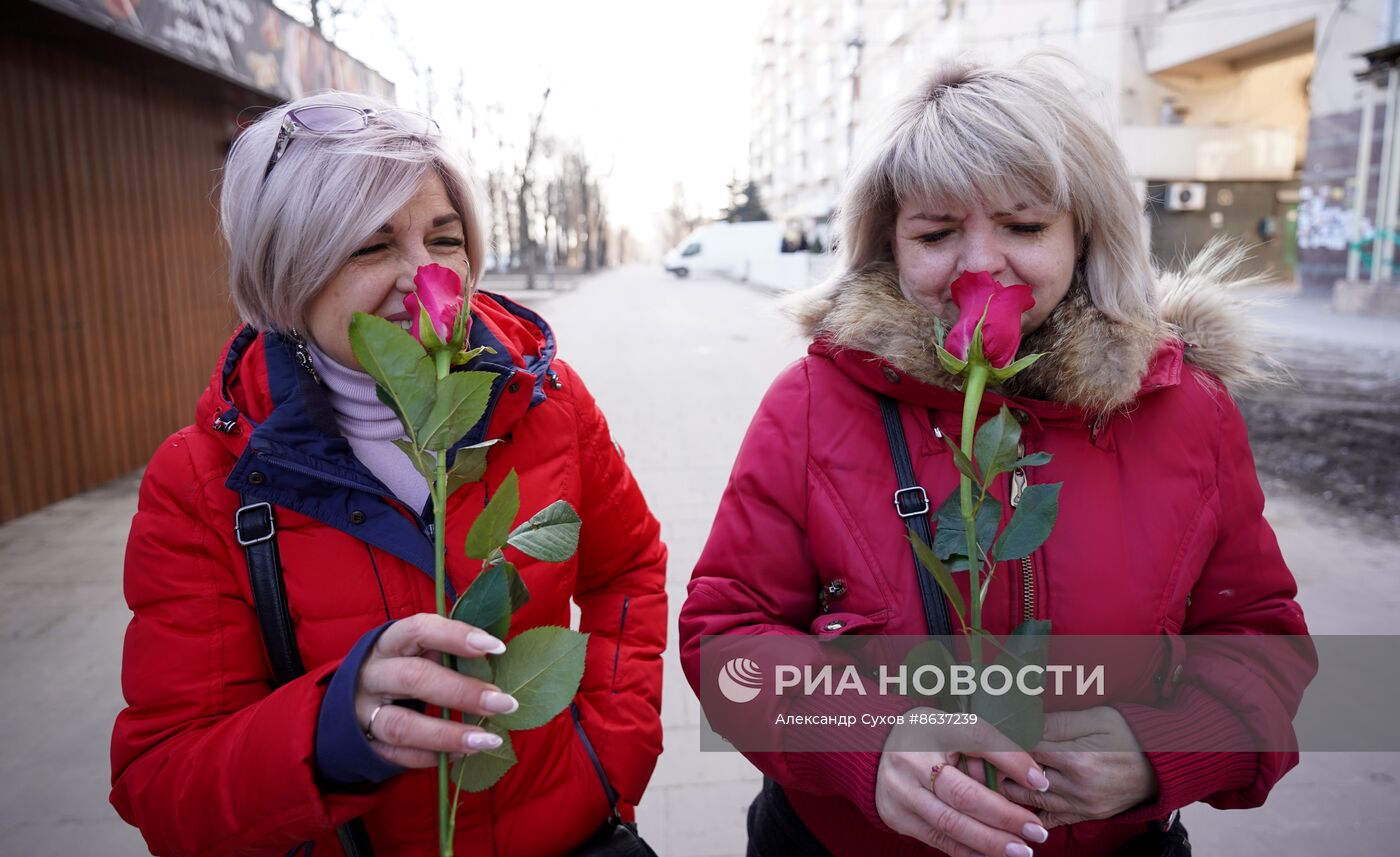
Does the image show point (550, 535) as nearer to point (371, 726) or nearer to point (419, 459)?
point (419, 459)

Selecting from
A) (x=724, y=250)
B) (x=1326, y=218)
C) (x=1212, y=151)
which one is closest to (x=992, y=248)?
(x=1326, y=218)

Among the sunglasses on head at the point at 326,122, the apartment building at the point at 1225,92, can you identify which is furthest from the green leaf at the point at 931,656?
the apartment building at the point at 1225,92

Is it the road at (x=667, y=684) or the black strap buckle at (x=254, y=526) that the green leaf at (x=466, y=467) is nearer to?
the black strap buckle at (x=254, y=526)

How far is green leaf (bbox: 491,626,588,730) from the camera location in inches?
38.8

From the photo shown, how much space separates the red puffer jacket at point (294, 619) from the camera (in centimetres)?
118

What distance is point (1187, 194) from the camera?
2236 cm

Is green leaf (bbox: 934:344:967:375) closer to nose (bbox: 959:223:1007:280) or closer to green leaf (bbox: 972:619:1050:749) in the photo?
green leaf (bbox: 972:619:1050:749)

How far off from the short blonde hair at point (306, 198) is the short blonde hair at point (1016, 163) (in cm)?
77

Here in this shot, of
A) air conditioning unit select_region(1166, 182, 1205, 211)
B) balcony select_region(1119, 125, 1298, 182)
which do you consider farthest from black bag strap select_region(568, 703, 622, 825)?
air conditioning unit select_region(1166, 182, 1205, 211)

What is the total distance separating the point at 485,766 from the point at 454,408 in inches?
17.0

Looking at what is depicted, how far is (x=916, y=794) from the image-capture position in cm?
116

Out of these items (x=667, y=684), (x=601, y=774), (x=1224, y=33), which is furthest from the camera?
(x=1224, y=33)

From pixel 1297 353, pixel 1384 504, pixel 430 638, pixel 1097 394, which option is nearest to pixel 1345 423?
pixel 1384 504

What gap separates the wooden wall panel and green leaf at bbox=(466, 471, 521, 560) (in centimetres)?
579
